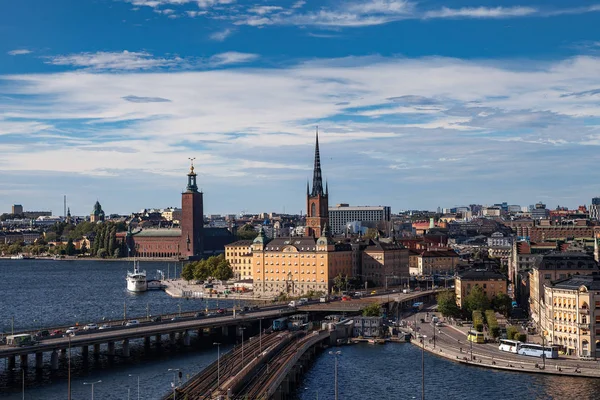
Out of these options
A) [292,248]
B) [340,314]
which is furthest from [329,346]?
[292,248]

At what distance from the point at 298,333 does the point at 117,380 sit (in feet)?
58.3

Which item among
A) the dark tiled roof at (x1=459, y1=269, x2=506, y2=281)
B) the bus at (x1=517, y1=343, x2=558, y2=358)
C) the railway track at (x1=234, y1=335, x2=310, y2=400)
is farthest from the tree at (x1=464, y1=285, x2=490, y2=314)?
the railway track at (x1=234, y1=335, x2=310, y2=400)

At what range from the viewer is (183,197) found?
175 m

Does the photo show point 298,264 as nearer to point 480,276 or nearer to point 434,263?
point 480,276

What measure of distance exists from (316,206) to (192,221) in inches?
2340

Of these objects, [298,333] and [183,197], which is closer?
[298,333]

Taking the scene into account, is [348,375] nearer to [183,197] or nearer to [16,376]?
[16,376]

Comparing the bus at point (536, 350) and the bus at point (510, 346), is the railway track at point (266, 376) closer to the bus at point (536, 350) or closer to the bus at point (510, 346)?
the bus at point (510, 346)

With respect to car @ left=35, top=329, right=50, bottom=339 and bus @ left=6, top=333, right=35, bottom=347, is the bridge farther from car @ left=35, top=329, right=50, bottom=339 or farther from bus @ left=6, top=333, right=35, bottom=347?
car @ left=35, top=329, right=50, bottom=339

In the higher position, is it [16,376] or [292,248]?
[292,248]

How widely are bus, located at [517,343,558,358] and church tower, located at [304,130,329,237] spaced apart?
65.7m

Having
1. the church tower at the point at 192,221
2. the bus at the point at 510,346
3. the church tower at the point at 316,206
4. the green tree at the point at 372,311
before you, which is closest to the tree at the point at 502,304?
the green tree at the point at 372,311

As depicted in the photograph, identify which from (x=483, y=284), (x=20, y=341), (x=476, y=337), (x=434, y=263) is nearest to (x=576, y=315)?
(x=476, y=337)

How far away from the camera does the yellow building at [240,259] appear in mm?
119750
